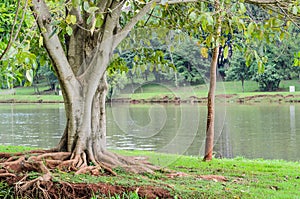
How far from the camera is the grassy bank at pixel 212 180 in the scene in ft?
18.3

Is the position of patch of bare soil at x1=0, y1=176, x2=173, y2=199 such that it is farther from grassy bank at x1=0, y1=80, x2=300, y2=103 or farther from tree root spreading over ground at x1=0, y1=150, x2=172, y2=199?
grassy bank at x1=0, y1=80, x2=300, y2=103

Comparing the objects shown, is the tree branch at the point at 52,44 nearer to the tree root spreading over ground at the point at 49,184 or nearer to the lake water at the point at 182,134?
the tree root spreading over ground at the point at 49,184

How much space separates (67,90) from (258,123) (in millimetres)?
16358

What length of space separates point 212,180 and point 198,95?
4018 millimetres

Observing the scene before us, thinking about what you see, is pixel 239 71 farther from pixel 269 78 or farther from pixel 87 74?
pixel 87 74

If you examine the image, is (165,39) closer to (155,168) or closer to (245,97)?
(155,168)

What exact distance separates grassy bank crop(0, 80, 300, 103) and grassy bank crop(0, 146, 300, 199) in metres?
1.28

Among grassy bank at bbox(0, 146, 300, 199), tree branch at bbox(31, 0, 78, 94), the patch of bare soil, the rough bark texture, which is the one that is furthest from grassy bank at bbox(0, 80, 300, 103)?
the patch of bare soil

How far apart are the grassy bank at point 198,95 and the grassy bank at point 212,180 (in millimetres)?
1276

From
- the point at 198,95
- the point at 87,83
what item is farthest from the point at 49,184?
the point at 198,95

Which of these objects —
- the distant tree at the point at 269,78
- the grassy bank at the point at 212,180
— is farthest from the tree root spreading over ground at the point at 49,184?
the distant tree at the point at 269,78

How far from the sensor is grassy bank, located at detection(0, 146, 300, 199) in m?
5.59

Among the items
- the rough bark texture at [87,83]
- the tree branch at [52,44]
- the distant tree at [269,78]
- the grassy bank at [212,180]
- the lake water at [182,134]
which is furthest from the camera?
the distant tree at [269,78]

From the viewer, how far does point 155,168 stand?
283 inches
